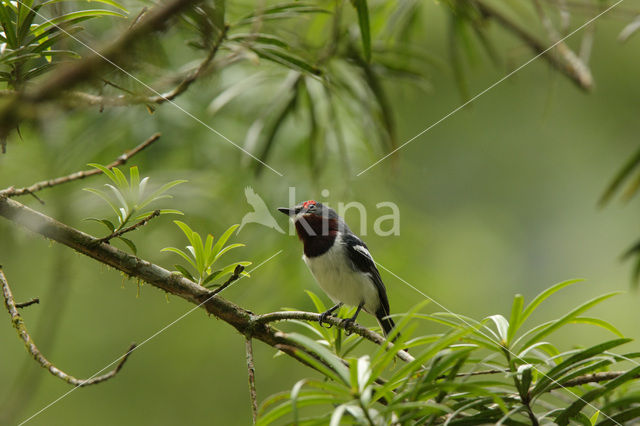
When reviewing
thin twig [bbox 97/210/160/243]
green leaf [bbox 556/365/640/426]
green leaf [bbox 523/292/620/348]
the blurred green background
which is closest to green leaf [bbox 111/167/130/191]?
thin twig [bbox 97/210/160/243]

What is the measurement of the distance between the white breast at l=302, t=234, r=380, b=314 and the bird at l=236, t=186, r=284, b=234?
1.87ft

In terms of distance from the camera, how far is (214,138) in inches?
161

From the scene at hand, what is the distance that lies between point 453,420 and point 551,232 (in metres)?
8.57

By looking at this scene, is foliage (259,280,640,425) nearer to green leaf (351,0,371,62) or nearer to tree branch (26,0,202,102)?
tree branch (26,0,202,102)

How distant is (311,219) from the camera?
11.2 ft

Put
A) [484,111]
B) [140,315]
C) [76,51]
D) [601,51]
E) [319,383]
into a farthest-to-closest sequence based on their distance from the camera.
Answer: [484,111] → [601,51] → [140,315] → [76,51] → [319,383]

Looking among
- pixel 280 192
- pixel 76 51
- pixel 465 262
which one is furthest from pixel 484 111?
pixel 76 51

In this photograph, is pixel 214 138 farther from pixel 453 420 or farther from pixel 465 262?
pixel 465 262

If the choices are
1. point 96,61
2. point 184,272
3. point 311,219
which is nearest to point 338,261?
point 311,219

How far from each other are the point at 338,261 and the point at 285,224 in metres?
0.68

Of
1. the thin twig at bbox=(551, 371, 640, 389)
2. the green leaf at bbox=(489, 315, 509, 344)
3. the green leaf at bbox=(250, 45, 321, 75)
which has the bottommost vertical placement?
the thin twig at bbox=(551, 371, 640, 389)

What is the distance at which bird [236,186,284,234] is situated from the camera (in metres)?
3.69

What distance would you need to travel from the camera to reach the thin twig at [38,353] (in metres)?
1.52

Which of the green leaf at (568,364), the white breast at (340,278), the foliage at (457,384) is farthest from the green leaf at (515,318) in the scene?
the white breast at (340,278)
